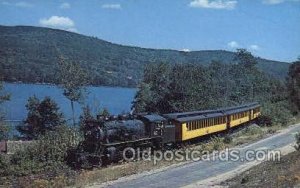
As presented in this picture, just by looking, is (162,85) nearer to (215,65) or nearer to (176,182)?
(215,65)

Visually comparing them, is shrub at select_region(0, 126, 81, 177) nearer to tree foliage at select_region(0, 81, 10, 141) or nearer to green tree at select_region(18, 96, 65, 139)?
tree foliage at select_region(0, 81, 10, 141)

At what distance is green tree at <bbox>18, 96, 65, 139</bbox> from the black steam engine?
4537cm

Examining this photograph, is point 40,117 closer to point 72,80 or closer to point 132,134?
point 72,80

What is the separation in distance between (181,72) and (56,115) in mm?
23795

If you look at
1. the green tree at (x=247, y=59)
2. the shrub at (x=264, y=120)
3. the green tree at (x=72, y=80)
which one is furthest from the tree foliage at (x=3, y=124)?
the green tree at (x=247, y=59)

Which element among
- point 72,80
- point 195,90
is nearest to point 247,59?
point 195,90

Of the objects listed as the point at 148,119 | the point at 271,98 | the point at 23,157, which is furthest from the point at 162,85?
the point at 23,157

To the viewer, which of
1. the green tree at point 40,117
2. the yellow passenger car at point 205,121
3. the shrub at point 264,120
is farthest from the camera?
the green tree at point 40,117

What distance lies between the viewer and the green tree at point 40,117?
8144cm

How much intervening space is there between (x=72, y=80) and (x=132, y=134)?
45.4m

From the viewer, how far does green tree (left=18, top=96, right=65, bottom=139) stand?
81438mm

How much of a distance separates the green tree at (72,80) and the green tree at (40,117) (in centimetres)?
466

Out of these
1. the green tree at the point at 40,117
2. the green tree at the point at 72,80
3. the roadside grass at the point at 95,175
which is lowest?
the green tree at the point at 40,117

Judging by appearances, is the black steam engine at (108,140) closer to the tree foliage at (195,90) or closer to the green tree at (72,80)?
the tree foliage at (195,90)
